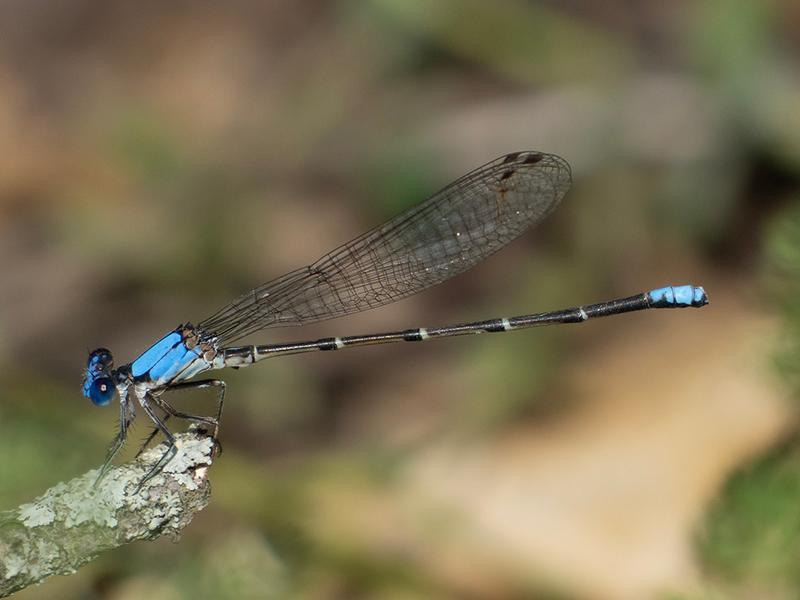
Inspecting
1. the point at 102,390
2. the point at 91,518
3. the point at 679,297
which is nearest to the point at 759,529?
the point at 679,297

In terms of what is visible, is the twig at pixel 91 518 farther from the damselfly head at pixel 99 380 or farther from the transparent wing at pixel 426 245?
the transparent wing at pixel 426 245

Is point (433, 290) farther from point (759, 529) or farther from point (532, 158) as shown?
point (759, 529)

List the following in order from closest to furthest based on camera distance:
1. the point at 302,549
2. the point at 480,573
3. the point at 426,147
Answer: the point at 302,549 < the point at 480,573 < the point at 426,147

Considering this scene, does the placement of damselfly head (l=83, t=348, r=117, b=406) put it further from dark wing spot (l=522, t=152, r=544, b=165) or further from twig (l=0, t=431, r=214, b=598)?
dark wing spot (l=522, t=152, r=544, b=165)

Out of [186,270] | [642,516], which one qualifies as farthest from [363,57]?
[642,516]

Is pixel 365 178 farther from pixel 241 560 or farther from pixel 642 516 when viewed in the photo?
pixel 241 560

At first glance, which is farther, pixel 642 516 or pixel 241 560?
pixel 642 516
